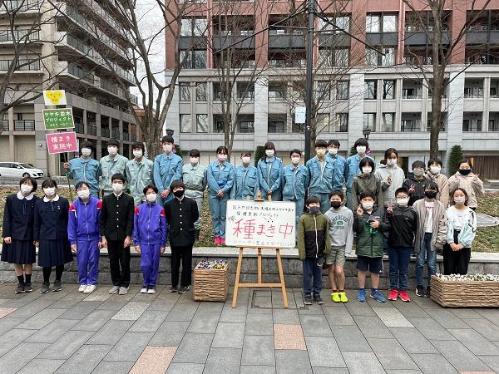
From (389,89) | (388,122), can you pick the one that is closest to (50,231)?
(388,122)

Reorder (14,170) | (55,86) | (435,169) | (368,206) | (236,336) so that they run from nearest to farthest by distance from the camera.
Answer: (236,336), (368,206), (435,169), (55,86), (14,170)

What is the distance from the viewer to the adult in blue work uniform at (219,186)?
7.07m

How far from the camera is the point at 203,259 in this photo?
20.4ft

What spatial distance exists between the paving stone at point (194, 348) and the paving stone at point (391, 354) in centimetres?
185

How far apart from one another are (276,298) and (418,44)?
3147 cm

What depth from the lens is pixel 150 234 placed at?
19.0ft

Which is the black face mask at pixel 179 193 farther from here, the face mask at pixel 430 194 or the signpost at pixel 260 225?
the face mask at pixel 430 194

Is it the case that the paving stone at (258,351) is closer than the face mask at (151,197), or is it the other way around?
the paving stone at (258,351)

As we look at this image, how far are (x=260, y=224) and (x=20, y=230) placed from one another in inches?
149

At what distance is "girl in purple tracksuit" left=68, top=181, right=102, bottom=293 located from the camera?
5.83 metres

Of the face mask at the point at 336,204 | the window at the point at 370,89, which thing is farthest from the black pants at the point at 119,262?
the window at the point at 370,89

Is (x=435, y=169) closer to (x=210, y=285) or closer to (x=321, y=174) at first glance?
(x=321, y=174)

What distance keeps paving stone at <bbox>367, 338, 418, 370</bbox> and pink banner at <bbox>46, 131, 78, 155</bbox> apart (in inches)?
284

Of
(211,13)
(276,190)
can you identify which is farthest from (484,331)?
(211,13)
